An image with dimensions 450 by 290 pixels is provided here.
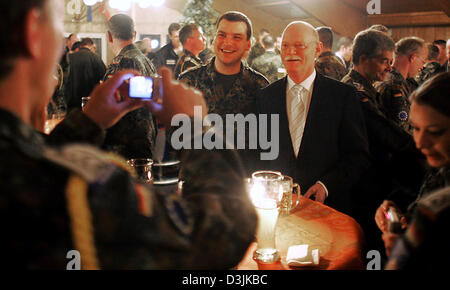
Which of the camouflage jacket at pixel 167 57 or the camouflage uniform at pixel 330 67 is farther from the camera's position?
the camouflage jacket at pixel 167 57

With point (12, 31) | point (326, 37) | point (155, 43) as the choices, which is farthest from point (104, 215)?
point (155, 43)

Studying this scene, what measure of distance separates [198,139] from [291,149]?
1.56 metres

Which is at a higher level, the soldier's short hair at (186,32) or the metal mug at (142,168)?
the soldier's short hair at (186,32)

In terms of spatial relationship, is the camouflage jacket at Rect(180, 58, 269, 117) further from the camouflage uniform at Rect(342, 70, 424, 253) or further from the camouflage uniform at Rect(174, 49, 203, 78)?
the camouflage uniform at Rect(174, 49, 203, 78)

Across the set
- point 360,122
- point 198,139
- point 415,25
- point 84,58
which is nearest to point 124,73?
point 198,139

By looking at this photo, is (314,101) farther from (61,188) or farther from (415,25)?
(415,25)

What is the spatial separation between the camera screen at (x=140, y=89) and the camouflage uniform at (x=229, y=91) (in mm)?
1607

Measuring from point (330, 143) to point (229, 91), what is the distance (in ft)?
2.76

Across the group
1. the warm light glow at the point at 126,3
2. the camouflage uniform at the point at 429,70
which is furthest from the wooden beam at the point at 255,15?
the camouflage uniform at the point at 429,70

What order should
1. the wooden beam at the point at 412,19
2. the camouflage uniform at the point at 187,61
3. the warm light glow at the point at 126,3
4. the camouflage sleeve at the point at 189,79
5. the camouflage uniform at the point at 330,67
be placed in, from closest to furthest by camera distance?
1. the camouflage sleeve at the point at 189,79
2. the camouflage uniform at the point at 330,67
3. the camouflage uniform at the point at 187,61
4. the wooden beam at the point at 412,19
5. the warm light glow at the point at 126,3

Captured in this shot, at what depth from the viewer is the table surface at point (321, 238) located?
1.22 meters

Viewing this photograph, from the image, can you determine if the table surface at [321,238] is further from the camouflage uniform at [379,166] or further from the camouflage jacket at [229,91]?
the camouflage jacket at [229,91]

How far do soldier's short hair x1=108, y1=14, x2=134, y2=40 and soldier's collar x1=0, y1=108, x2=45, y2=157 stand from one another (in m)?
3.34

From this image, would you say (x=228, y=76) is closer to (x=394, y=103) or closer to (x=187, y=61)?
(x=394, y=103)
